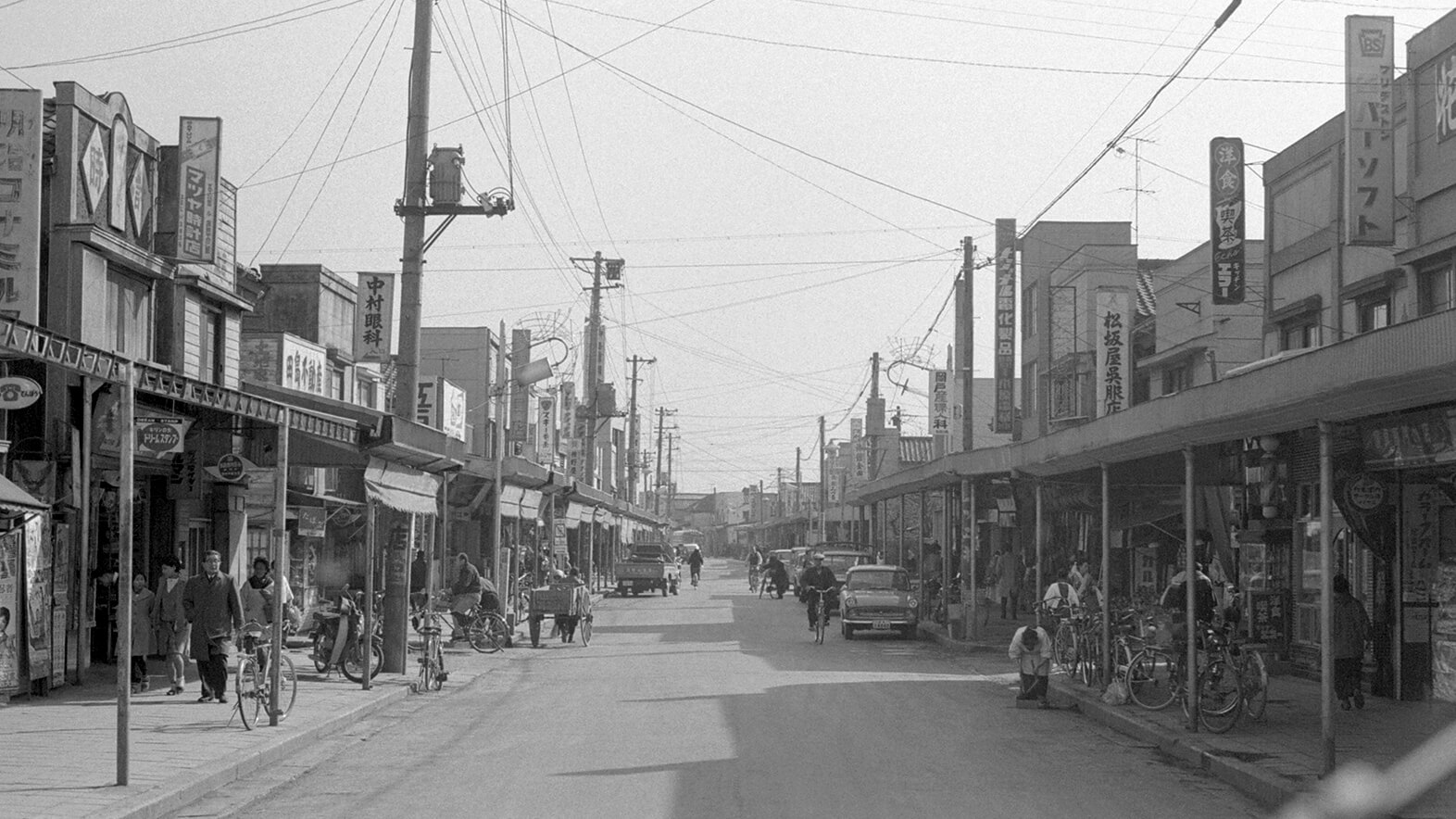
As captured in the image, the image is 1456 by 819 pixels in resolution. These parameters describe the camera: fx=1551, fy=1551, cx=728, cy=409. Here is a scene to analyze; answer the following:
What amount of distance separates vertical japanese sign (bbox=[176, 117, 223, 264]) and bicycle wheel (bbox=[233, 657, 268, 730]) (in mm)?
9482

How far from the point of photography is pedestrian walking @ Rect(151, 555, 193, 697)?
18781 millimetres

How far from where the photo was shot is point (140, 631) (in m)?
20.0

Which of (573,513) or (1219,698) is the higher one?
(573,513)

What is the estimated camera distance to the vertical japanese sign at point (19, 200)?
19062 mm

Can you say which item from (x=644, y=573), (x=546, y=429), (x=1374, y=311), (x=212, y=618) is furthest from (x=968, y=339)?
(x=546, y=429)

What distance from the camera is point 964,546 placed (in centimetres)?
3478

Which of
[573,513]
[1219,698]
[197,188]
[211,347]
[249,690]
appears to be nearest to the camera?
[249,690]

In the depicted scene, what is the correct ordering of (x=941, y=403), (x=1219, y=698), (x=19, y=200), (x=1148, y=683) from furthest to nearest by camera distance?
(x=941, y=403), (x=19, y=200), (x=1148, y=683), (x=1219, y=698)

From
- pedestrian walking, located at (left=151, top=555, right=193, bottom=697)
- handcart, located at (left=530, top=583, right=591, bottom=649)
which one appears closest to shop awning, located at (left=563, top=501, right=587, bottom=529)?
handcart, located at (left=530, top=583, right=591, bottom=649)

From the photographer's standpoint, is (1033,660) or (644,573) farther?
(644,573)

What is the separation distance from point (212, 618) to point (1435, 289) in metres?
15.9

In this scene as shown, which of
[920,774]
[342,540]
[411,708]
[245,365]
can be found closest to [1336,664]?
[920,774]

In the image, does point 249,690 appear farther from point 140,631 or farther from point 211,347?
point 211,347

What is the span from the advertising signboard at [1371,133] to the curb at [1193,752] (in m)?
6.92
